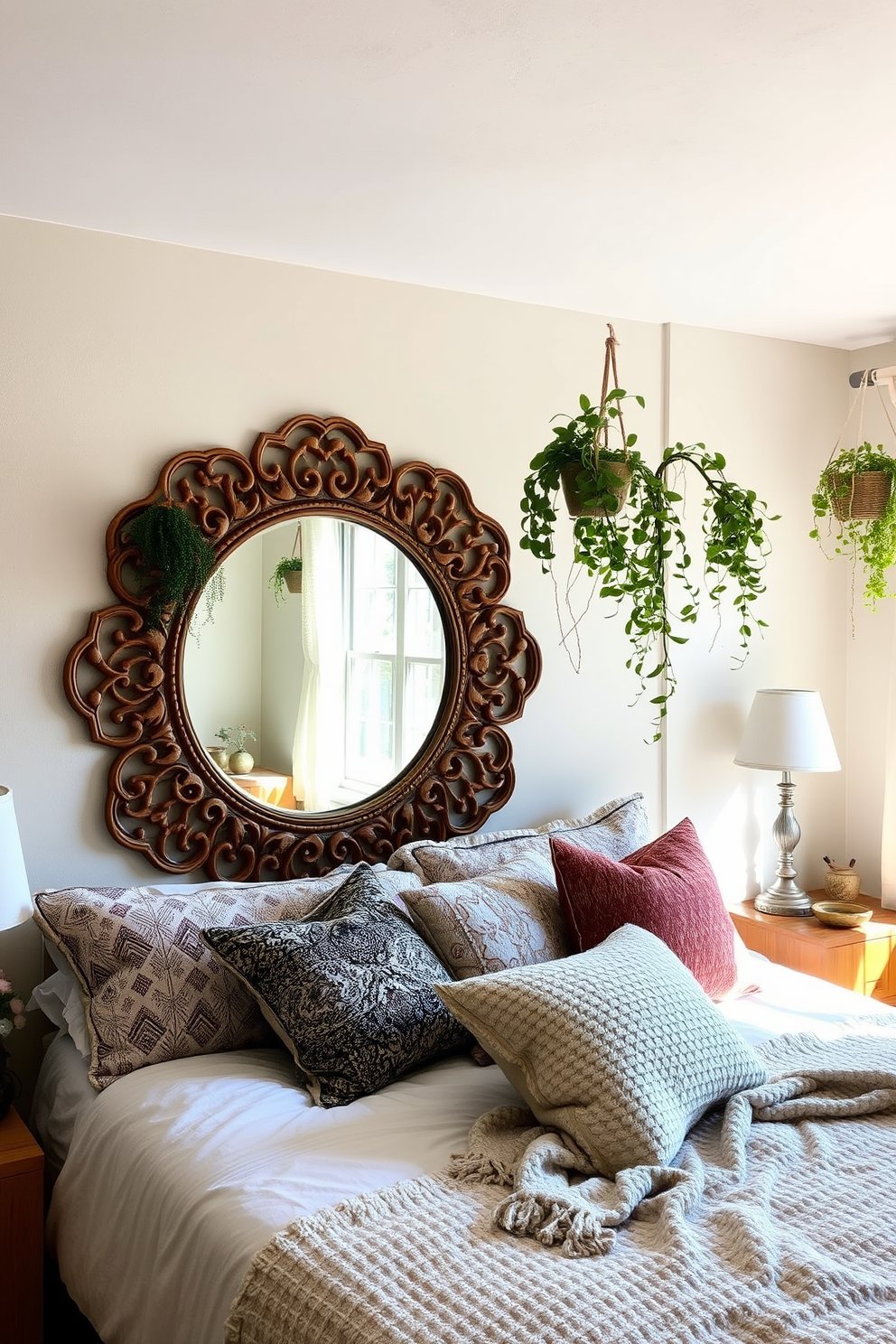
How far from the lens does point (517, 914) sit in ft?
8.38

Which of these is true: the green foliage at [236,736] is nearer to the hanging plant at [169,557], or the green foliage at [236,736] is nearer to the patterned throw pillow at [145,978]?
the hanging plant at [169,557]

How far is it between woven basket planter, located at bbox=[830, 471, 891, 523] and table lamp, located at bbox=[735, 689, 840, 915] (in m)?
0.59

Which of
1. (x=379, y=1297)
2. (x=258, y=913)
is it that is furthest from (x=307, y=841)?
(x=379, y=1297)

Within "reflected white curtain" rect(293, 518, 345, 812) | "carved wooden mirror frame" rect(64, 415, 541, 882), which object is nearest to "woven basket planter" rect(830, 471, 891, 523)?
"carved wooden mirror frame" rect(64, 415, 541, 882)

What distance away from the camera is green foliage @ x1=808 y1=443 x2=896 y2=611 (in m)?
3.53

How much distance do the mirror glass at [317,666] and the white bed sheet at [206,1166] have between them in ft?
2.73

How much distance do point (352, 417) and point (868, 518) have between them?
5.60ft

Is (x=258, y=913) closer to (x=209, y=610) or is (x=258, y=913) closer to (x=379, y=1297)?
(x=209, y=610)

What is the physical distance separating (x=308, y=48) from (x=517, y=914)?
1.77 meters

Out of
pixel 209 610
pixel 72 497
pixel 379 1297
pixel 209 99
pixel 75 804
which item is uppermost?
pixel 209 99

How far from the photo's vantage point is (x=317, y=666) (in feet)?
9.82

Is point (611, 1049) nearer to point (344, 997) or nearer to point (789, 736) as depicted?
point (344, 997)

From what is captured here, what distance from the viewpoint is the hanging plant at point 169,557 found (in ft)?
8.66

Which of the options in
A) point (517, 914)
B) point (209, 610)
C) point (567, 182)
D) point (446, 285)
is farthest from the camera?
point (446, 285)
